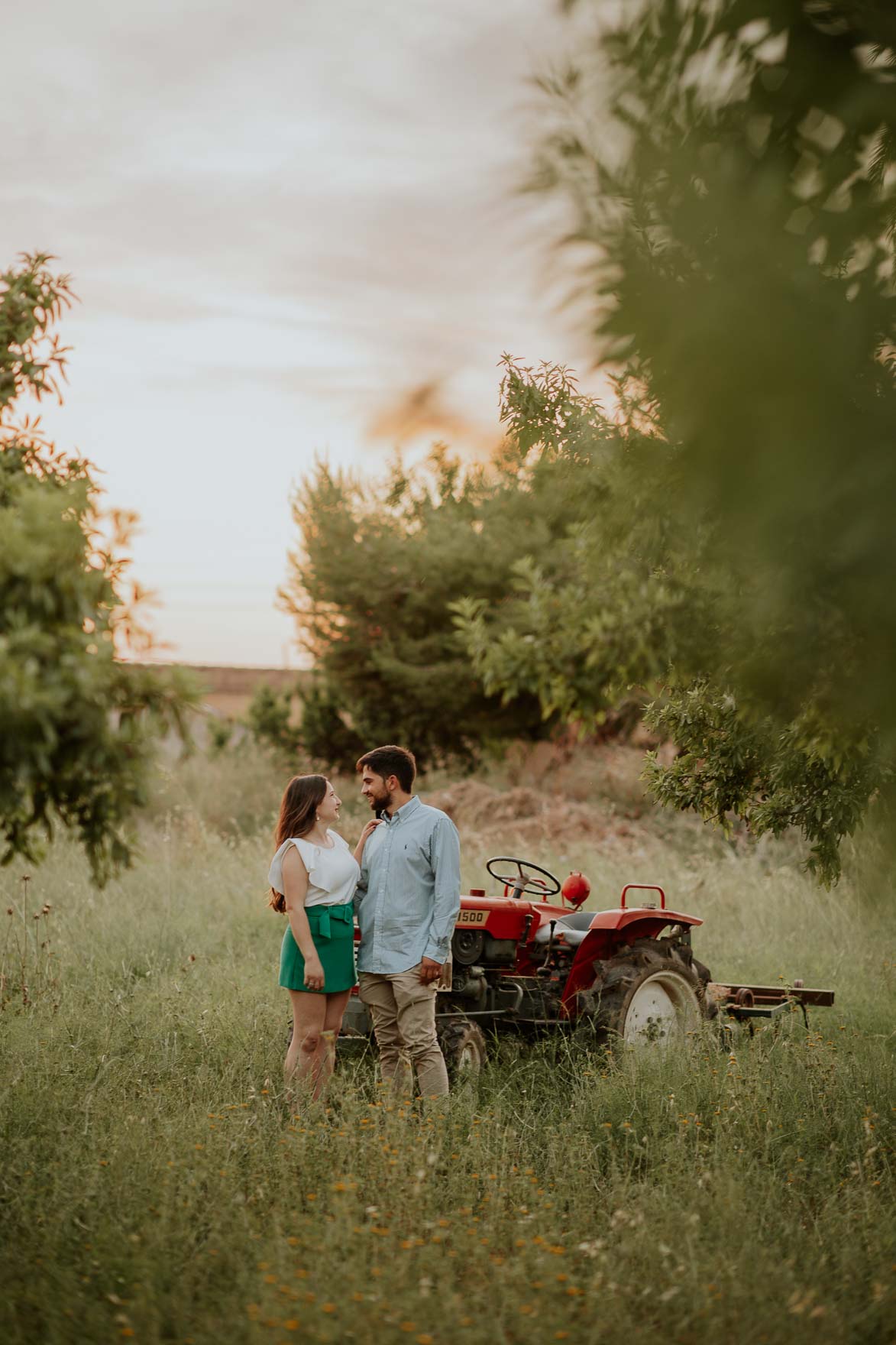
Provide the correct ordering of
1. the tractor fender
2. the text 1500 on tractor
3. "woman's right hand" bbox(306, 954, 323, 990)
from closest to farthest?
"woman's right hand" bbox(306, 954, 323, 990)
the text 1500 on tractor
the tractor fender

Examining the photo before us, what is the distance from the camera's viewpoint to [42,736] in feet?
10.8

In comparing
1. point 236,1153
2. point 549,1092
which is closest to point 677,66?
point 236,1153

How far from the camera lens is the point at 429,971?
235 inches

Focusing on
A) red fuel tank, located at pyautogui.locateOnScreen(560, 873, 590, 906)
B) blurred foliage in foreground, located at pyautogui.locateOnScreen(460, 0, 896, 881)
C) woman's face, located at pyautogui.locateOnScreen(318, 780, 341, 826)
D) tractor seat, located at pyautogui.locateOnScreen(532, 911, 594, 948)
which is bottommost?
tractor seat, located at pyautogui.locateOnScreen(532, 911, 594, 948)

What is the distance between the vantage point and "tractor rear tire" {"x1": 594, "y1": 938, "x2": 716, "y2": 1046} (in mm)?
6984

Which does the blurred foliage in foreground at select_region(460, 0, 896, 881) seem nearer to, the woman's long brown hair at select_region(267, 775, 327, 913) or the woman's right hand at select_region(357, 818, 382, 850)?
the woman's long brown hair at select_region(267, 775, 327, 913)

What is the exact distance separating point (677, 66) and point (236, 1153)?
4174mm

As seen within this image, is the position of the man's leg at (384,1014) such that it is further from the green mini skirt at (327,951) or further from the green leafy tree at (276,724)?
the green leafy tree at (276,724)

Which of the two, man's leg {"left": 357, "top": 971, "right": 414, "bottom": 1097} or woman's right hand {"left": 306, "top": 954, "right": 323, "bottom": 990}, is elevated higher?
woman's right hand {"left": 306, "top": 954, "right": 323, "bottom": 990}

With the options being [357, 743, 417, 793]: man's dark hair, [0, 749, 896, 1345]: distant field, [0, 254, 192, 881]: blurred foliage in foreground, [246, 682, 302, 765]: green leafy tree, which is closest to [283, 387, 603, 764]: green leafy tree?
[246, 682, 302, 765]: green leafy tree

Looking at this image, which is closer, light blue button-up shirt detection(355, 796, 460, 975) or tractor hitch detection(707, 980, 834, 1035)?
light blue button-up shirt detection(355, 796, 460, 975)

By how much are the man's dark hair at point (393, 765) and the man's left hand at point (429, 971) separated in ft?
2.84

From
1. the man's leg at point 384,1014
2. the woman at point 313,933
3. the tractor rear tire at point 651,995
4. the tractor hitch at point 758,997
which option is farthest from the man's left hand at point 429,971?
the tractor hitch at point 758,997

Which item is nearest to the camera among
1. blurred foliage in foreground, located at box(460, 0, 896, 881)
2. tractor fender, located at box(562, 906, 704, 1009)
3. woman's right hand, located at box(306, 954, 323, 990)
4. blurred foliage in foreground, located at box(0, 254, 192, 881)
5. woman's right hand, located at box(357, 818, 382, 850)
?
blurred foliage in foreground, located at box(460, 0, 896, 881)
